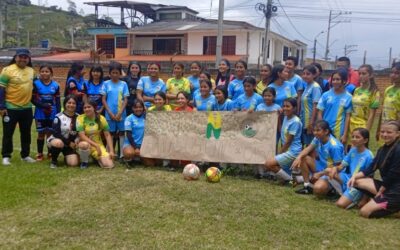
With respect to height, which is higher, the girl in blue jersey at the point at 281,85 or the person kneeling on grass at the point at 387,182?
the girl in blue jersey at the point at 281,85

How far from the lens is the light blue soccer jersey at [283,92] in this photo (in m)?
7.54

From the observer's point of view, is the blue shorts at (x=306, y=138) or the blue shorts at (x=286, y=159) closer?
the blue shorts at (x=286, y=159)

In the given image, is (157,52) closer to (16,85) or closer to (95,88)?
(95,88)

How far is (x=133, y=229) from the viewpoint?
16.4 feet

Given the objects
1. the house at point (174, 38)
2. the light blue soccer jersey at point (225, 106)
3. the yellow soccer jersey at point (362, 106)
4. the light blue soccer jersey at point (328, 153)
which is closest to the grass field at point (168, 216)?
the light blue soccer jersey at point (328, 153)

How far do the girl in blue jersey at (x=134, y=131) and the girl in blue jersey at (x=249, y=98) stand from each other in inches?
71.0

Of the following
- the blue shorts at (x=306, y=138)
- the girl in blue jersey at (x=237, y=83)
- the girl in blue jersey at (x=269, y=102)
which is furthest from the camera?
the girl in blue jersey at (x=237, y=83)

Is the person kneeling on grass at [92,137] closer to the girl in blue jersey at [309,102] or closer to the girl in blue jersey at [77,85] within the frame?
the girl in blue jersey at [77,85]

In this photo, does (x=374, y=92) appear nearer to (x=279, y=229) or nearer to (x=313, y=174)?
(x=313, y=174)

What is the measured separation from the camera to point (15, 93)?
7871 millimetres

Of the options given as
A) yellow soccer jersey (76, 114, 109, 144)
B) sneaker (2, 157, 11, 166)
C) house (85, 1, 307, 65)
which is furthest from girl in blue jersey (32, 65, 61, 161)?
house (85, 1, 307, 65)

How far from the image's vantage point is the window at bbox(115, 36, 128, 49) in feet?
139

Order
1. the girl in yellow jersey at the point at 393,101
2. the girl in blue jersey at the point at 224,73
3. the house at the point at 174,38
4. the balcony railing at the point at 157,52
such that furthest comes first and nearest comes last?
the balcony railing at the point at 157,52, the house at the point at 174,38, the girl in blue jersey at the point at 224,73, the girl in yellow jersey at the point at 393,101

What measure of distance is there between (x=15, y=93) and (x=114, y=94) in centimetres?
174
